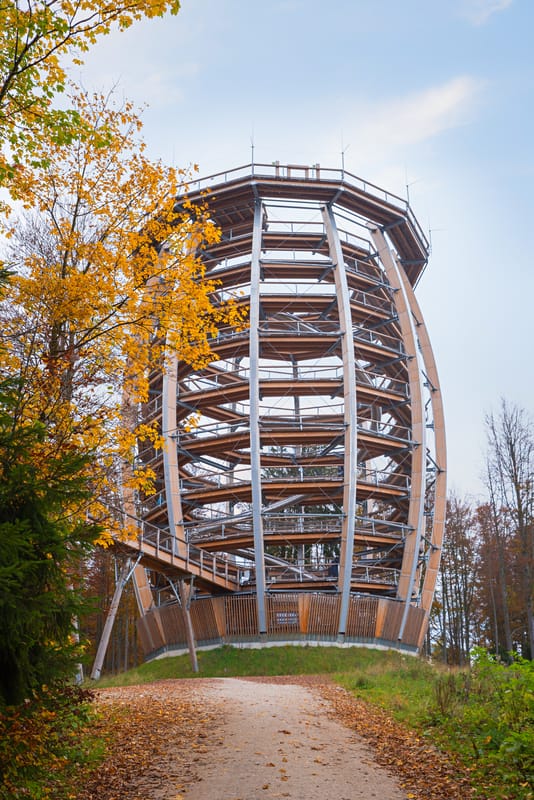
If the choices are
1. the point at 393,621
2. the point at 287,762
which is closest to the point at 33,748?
the point at 287,762

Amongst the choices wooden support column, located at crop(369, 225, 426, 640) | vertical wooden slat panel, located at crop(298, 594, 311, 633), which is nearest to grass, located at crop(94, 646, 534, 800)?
vertical wooden slat panel, located at crop(298, 594, 311, 633)

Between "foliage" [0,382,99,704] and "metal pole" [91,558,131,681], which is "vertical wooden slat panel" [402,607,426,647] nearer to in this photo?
"metal pole" [91,558,131,681]

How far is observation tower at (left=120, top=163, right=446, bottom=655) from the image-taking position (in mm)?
28562

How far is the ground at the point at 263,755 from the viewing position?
276 inches

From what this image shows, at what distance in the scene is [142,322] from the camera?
8.81 m

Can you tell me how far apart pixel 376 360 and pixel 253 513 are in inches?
409

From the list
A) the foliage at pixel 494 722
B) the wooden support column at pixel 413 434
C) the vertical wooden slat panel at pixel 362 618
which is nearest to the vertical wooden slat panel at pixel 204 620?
the vertical wooden slat panel at pixel 362 618

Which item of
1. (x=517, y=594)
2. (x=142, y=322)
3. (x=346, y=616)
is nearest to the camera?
(x=142, y=322)

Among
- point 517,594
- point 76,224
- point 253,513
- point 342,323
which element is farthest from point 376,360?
point 76,224

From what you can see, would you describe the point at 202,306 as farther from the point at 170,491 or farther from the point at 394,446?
the point at 394,446

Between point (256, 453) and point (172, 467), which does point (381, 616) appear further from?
point (172, 467)

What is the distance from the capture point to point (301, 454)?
1248 inches

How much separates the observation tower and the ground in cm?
1318

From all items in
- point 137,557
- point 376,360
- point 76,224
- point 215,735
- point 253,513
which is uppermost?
point 376,360
